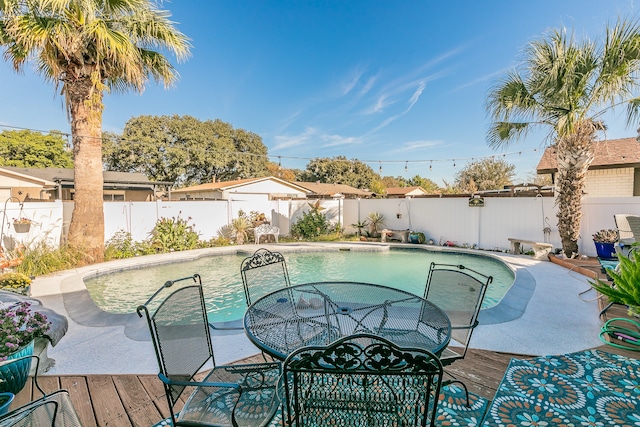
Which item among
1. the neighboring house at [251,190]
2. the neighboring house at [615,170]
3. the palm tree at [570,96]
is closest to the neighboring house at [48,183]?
the neighboring house at [251,190]

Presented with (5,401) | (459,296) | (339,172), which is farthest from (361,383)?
(339,172)

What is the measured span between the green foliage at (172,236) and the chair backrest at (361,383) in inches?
360

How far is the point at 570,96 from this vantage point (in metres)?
5.95

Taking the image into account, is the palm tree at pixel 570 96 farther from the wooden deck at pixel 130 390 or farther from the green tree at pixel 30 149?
the green tree at pixel 30 149

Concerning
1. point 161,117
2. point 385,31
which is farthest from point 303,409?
point 161,117

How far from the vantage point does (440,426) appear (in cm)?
192

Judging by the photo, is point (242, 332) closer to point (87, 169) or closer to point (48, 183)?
point (87, 169)

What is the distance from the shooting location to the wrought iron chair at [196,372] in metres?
1.53

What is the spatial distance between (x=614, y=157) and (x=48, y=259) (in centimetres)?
1610

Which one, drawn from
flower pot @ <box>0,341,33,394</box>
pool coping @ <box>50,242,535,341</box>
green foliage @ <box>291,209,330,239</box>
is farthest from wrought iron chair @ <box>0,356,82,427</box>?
green foliage @ <box>291,209,330,239</box>

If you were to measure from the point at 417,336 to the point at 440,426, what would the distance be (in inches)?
21.2

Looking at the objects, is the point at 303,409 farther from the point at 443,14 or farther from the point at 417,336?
the point at 443,14

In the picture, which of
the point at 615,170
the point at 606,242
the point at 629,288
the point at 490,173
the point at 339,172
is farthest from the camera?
the point at 339,172

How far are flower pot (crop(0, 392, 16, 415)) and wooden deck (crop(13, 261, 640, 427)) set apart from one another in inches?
18.9
